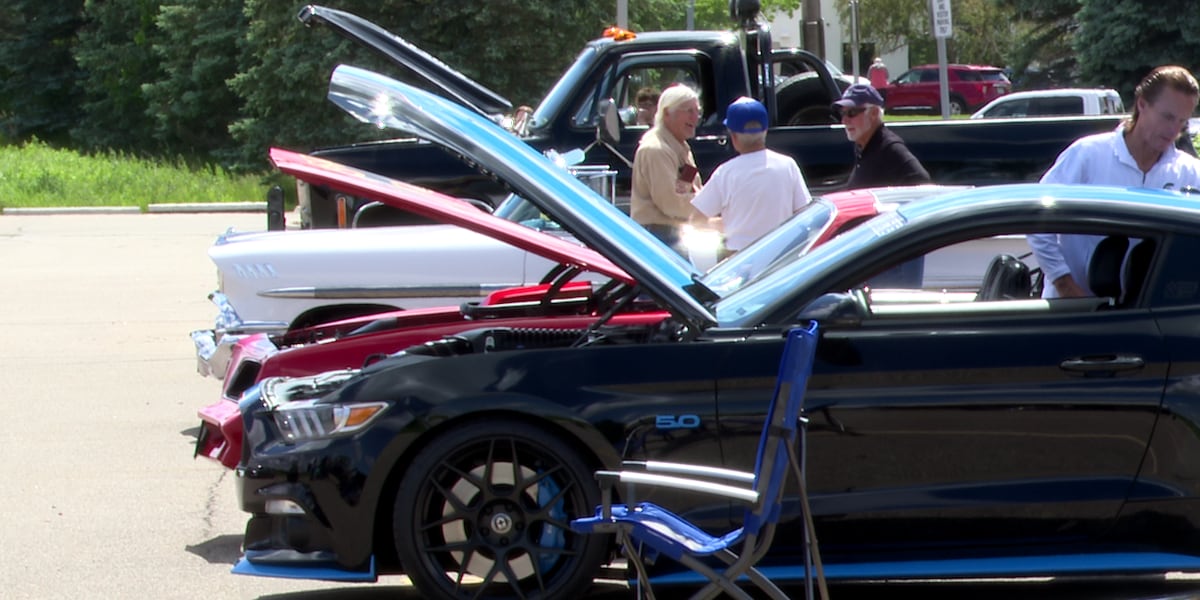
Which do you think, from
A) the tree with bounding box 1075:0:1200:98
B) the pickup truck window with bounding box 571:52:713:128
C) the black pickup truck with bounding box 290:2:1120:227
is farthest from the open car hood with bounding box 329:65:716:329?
the tree with bounding box 1075:0:1200:98

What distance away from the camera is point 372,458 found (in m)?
4.98

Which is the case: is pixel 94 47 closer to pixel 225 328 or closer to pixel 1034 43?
pixel 1034 43

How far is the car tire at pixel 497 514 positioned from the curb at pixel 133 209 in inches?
834

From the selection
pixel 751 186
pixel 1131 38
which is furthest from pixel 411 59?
pixel 1131 38

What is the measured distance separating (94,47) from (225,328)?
3285cm

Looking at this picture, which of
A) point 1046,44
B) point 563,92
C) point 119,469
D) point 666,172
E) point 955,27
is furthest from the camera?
point 955,27

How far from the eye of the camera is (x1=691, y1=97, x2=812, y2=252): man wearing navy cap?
7.61 meters

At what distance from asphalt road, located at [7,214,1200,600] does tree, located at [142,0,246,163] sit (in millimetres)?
18252

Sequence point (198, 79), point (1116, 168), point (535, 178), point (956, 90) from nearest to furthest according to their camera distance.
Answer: point (535, 178)
point (1116, 168)
point (198, 79)
point (956, 90)

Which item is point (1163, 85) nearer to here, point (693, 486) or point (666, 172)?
point (666, 172)

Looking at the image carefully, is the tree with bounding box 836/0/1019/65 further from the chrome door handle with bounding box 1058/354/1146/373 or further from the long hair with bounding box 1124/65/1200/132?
the chrome door handle with bounding box 1058/354/1146/373

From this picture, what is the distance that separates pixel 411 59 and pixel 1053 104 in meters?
20.7

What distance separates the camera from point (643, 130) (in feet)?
35.6

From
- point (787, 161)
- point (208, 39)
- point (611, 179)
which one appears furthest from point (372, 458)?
point (208, 39)
